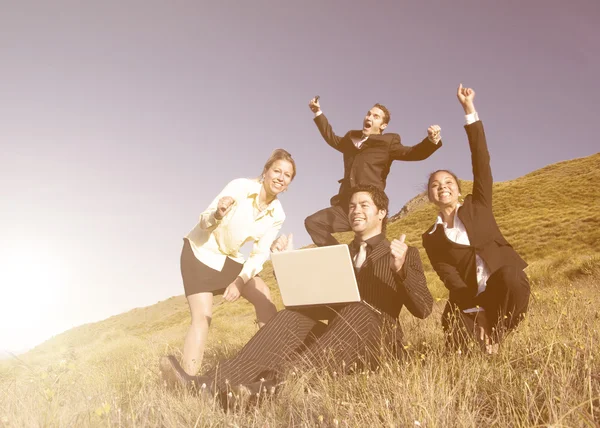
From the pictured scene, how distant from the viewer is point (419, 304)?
3.35 meters

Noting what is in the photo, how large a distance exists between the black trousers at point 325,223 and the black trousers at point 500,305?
2.10m

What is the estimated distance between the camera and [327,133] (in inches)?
236

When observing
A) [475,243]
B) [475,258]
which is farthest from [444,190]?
[475,258]

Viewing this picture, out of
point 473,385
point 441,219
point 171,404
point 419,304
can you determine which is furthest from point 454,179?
point 171,404

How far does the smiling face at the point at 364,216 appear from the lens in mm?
3871

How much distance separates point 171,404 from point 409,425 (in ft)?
4.90

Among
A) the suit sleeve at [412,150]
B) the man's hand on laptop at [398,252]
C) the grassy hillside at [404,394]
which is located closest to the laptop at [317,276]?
the man's hand on laptop at [398,252]

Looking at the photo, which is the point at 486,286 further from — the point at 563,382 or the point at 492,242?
the point at 563,382

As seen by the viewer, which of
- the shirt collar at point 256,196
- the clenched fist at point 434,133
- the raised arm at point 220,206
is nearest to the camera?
the raised arm at point 220,206

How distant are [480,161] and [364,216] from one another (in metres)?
1.12

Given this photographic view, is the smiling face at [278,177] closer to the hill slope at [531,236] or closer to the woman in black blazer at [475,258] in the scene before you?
the woman in black blazer at [475,258]

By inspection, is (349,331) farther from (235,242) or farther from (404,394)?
(235,242)

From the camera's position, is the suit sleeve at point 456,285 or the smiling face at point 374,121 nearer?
the suit sleeve at point 456,285

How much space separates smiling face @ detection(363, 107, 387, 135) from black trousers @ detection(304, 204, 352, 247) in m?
1.13
